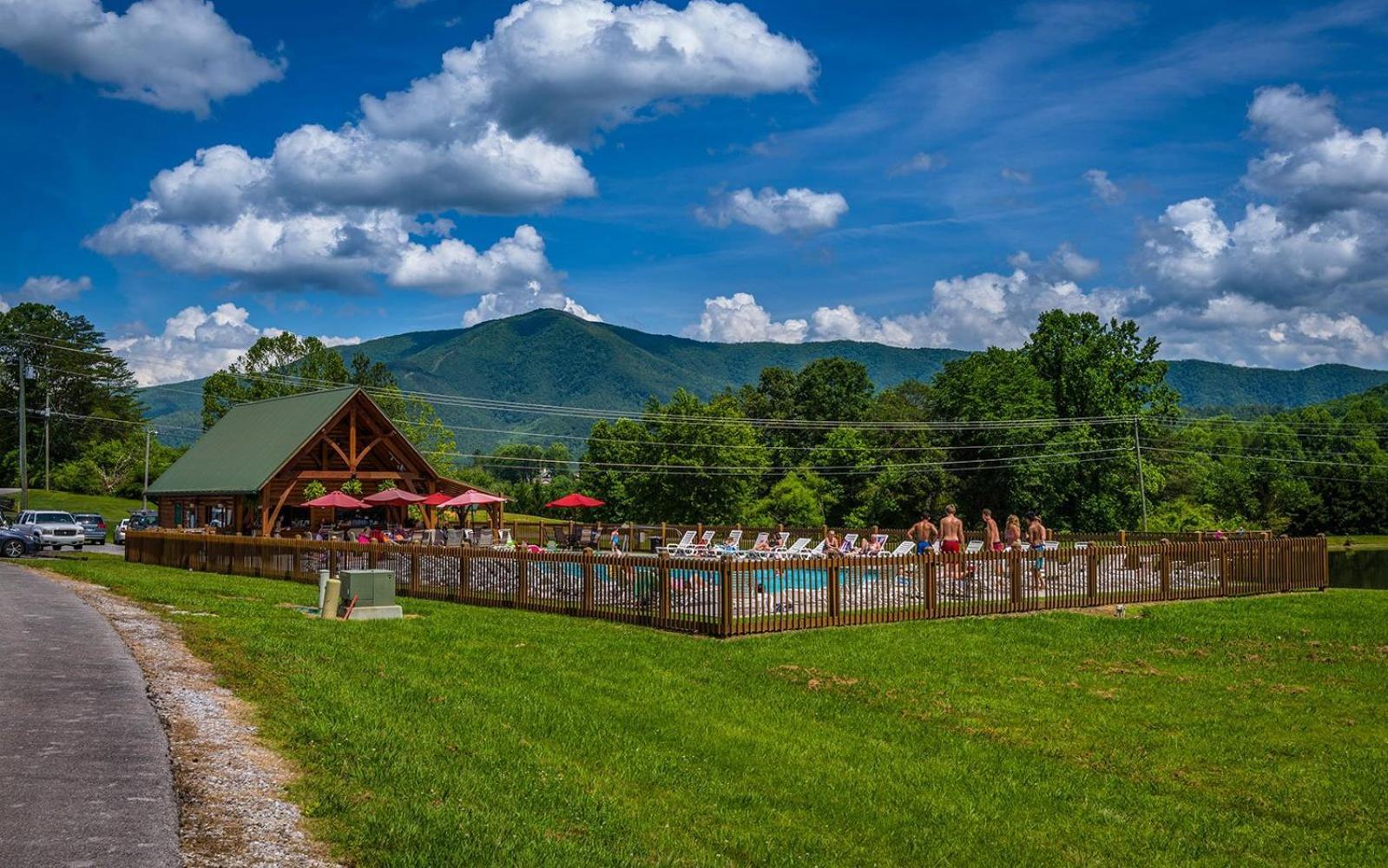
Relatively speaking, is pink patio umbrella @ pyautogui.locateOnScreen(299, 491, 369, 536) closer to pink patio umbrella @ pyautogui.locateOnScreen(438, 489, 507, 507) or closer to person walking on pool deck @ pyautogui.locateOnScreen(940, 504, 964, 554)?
pink patio umbrella @ pyautogui.locateOnScreen(438, 489, 507, 507)

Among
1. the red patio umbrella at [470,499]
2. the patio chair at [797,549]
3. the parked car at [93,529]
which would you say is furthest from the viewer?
the parked car at [93,529]

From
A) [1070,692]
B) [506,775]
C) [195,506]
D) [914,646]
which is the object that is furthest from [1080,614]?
[195,506]

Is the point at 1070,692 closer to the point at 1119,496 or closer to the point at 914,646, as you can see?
the point at 914,646

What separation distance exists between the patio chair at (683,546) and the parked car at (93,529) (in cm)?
2782

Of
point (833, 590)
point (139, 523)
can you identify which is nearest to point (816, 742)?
point (833, 590)

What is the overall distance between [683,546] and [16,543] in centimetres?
2252

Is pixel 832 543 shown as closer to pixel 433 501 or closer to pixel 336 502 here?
pixel 433 501

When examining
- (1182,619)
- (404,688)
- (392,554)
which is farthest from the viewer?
(392,554)

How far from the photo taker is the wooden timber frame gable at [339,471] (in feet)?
136

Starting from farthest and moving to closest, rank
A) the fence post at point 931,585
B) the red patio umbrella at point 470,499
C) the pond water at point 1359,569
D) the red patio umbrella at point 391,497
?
the pond water at point 1359,569 < the red patio umbrella at point 470,499 < the red patio umbrella at point 391,497 < the fence post at point 931,585

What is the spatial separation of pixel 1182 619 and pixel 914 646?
22.9 feet

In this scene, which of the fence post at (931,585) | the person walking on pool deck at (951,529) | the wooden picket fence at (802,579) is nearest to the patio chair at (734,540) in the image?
the person walking on pool deck at (951,529)

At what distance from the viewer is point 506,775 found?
28.1 feet

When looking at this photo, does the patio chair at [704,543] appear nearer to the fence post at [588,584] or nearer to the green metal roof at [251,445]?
the fence post at [588,584]
